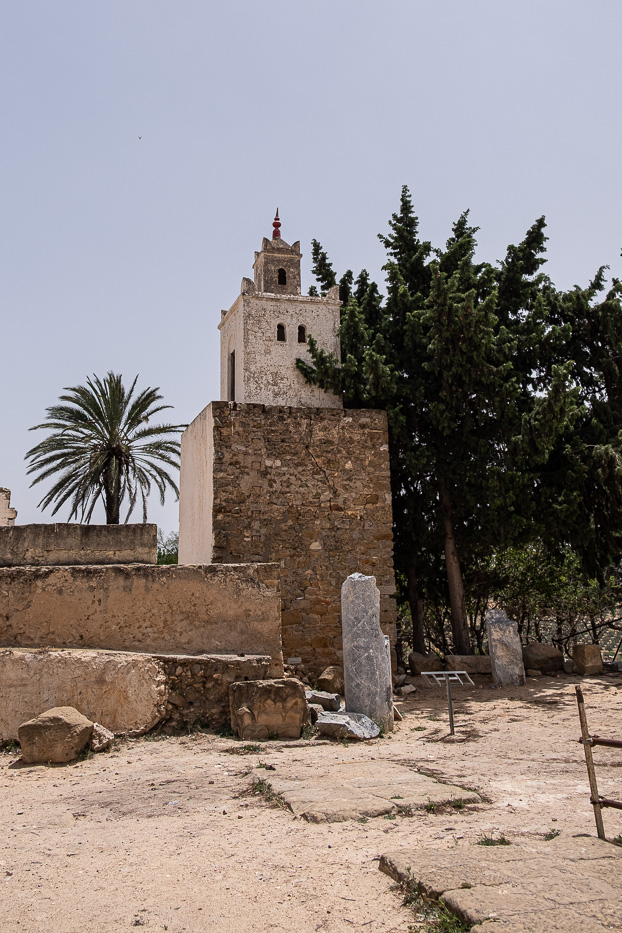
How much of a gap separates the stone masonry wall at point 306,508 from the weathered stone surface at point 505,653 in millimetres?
1733

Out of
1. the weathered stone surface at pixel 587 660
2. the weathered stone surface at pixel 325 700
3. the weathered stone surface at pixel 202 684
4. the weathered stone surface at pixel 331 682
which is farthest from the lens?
the weathered stone surface at pixel 587 660

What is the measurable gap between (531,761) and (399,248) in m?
11.6

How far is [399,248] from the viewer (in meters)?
15.4

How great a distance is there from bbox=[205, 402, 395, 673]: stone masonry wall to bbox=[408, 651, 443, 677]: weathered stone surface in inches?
40.3

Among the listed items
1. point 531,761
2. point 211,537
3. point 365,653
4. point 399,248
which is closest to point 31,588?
point 365,653

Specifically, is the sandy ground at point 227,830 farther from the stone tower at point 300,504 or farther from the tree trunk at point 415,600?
the tree trunk at point 415,600

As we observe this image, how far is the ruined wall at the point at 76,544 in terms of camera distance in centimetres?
798

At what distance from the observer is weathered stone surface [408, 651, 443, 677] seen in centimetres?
1261

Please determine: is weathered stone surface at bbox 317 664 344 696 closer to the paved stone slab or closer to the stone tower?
the stone tower

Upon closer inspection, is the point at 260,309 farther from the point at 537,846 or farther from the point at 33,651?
the point at 537,846

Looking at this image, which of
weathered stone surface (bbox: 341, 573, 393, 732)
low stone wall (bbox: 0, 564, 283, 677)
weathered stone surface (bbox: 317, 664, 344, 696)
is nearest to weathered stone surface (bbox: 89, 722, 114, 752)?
low stone wall (bbox: 0, 564, 283, 677)

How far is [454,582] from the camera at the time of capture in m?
13.7

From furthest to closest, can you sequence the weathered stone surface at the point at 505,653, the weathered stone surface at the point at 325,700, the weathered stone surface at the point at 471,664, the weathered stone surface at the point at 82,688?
the weathered stone surface at the point at 471,664 < the weathered stone surface at the point at 505,653 < the weathered stone surface at the point at 325,700 < the weathered stone surface at the point at 82,688

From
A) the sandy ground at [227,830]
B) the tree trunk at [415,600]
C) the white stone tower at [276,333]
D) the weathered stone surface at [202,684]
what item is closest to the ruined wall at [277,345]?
the white stone tower at [276,333]
